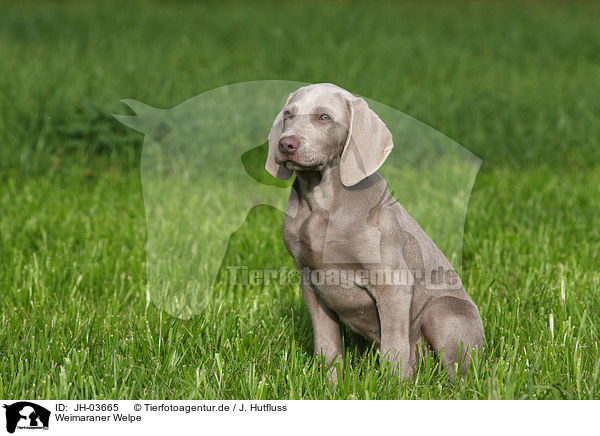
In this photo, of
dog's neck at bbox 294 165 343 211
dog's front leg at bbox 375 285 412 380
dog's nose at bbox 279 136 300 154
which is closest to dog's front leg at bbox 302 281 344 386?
dog's front leg at bbox 375 285 412 380

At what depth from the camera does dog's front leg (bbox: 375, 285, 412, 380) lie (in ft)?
9.04

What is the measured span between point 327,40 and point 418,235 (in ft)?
24.2

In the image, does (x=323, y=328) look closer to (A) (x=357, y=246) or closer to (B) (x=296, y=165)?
(A) (x=357, y=246)

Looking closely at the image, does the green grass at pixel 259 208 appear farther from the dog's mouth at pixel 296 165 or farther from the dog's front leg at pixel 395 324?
the dog's mouth at pixel 296 165

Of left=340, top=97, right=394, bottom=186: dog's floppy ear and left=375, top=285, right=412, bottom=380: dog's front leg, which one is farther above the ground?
left=340, top=97, right=394, bottom=186: dog's floppy ear

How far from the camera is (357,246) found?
2.71m

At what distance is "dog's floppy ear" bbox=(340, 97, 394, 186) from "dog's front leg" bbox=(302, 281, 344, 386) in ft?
1.90

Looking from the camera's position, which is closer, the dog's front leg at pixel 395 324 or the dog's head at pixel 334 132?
the dog's head at pixel 334 132
